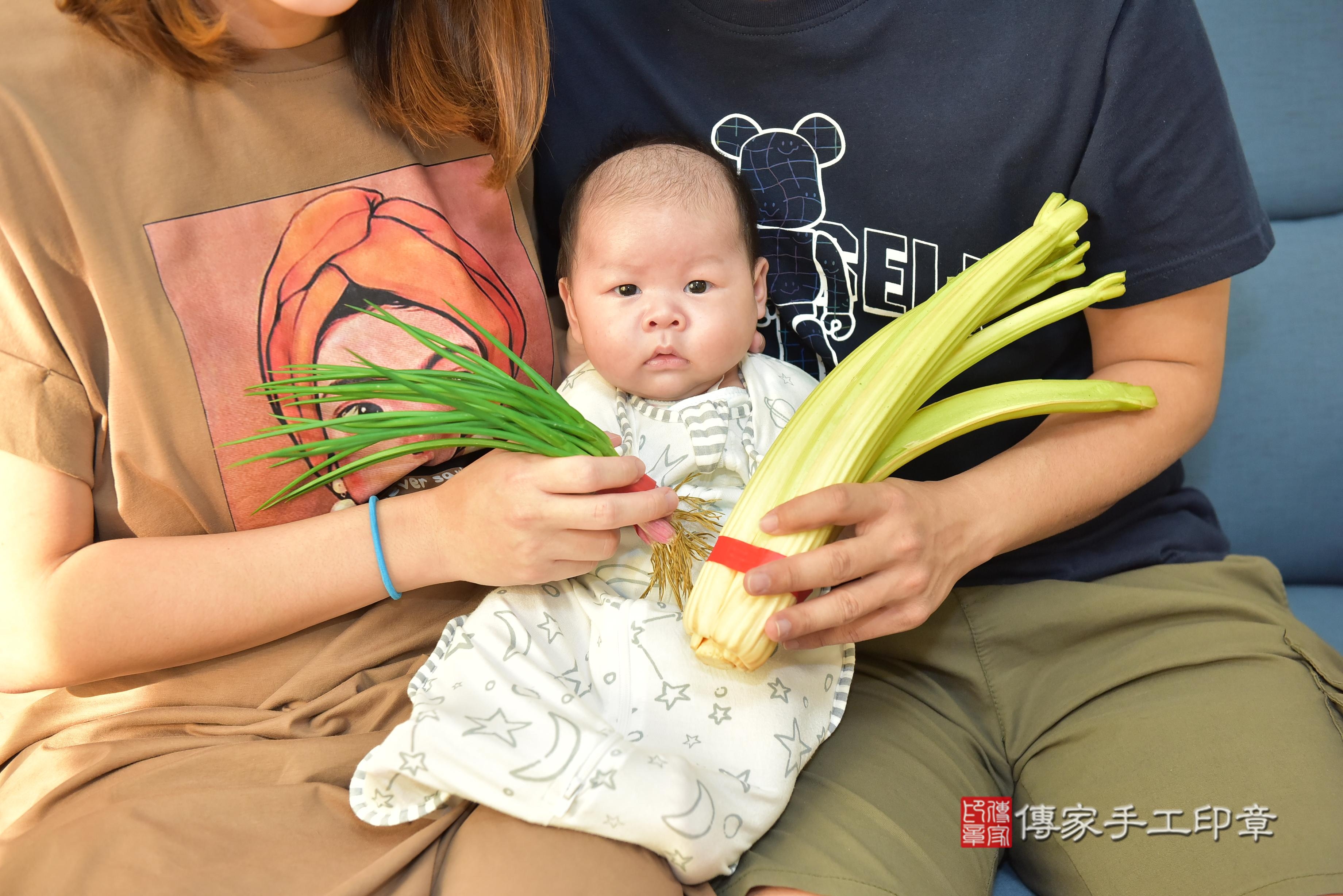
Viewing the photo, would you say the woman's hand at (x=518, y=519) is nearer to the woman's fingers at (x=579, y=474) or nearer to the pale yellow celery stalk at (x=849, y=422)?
the woman's fingers at (x=579, y=474)

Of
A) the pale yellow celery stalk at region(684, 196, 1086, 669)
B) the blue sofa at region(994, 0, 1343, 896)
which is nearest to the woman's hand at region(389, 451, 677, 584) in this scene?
the pale yellow celery stalk at region(684, 196, 1086, 669)

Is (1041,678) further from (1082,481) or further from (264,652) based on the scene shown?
(264,652)

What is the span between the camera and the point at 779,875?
1.05m

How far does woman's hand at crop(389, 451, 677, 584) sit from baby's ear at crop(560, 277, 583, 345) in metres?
0.31

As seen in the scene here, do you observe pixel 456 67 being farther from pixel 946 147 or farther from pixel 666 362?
pixel 946 147

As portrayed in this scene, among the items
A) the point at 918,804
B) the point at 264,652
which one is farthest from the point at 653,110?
the point at 918,804

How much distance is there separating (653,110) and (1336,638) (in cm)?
149

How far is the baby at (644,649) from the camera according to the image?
974 mm

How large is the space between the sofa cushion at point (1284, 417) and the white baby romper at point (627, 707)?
107 cm

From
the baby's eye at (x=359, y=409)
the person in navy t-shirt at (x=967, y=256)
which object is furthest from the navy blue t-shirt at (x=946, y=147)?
the baby's eye at (x=359, y=409)

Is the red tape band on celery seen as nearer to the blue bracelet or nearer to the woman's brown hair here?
the blue bracelet

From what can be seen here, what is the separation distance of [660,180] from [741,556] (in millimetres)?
537

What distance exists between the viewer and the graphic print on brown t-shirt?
1.13m

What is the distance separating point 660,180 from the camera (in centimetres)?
127
